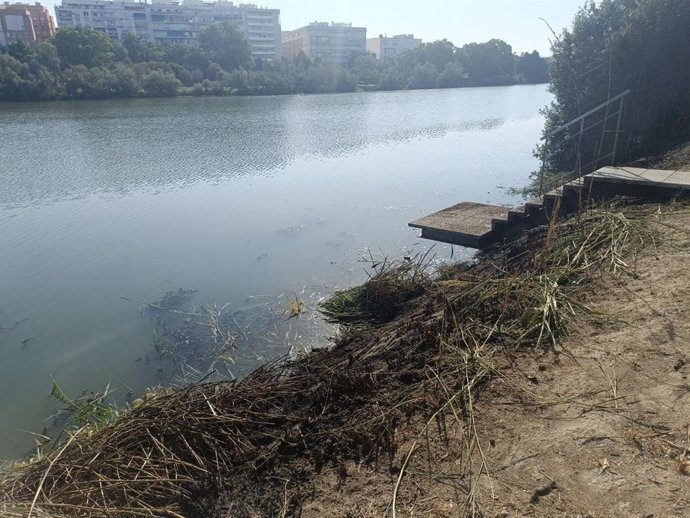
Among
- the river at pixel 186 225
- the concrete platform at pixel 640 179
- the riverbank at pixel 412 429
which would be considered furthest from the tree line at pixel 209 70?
the riverbank at pixel 412 429

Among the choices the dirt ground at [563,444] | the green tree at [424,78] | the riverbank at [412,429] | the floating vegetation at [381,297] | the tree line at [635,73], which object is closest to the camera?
the dirt ground at [563,444]

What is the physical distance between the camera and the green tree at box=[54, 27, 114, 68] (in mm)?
60438

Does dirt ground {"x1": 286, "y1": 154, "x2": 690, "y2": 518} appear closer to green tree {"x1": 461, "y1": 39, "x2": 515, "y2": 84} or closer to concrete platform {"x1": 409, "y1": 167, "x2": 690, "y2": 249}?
concrete platform {"x1": 409, "y1": 167, "x2": 690, "y2": 249}

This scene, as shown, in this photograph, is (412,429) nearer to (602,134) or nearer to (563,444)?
(563,444)

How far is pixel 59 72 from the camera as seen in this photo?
54344mm

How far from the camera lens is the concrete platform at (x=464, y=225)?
9648mm

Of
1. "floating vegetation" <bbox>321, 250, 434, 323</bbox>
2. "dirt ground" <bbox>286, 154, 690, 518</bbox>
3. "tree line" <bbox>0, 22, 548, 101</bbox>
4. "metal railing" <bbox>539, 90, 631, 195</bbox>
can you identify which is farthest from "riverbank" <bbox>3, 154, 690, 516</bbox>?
"tree line" <bbox>0, 22, 548, 101</bbox>

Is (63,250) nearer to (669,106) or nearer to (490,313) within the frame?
(490,313)

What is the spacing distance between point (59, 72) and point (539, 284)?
62308 mm

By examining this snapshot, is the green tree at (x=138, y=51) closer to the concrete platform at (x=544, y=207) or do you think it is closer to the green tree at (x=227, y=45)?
the green tree at (x=227, y=45)

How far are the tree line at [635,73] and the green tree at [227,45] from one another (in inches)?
2927

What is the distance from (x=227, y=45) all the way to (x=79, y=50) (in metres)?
30.2

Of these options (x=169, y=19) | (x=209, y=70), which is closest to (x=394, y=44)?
(x=169, y=19)

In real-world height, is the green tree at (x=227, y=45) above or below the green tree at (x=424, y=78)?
above
